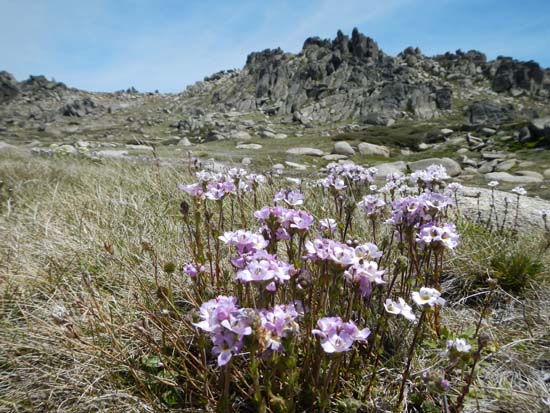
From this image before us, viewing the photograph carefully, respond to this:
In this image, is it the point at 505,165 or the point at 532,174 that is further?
the point at 505,165

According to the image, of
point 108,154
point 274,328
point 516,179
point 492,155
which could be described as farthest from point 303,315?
point 492,155

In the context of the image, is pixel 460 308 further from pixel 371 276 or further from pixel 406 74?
pixel 406 74

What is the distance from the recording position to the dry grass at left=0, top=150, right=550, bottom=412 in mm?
2020

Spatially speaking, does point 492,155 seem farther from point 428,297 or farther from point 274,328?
point 274,328

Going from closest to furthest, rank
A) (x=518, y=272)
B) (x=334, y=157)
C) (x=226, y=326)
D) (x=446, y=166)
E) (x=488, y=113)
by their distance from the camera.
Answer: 1. (x=226, y=326)
2. (x=518, y=272)
3. (x=446, y=166)
4. (x=334, y=157)
5. (x=488, y=113)

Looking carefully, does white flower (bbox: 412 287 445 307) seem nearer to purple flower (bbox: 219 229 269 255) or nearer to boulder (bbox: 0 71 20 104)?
purple flower (bbox: 219 229 269 255)

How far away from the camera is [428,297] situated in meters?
1.76

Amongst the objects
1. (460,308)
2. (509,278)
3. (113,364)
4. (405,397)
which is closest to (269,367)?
(405,397)

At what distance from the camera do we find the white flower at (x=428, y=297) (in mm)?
1689

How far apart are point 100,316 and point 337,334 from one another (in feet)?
5.00

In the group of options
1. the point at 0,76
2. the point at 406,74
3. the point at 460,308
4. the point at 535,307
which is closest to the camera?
the point at 535,307

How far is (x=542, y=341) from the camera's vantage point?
2.48 metres

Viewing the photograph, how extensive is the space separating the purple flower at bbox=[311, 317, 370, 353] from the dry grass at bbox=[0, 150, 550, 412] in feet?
3.01

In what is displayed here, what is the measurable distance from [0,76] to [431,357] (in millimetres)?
103509
